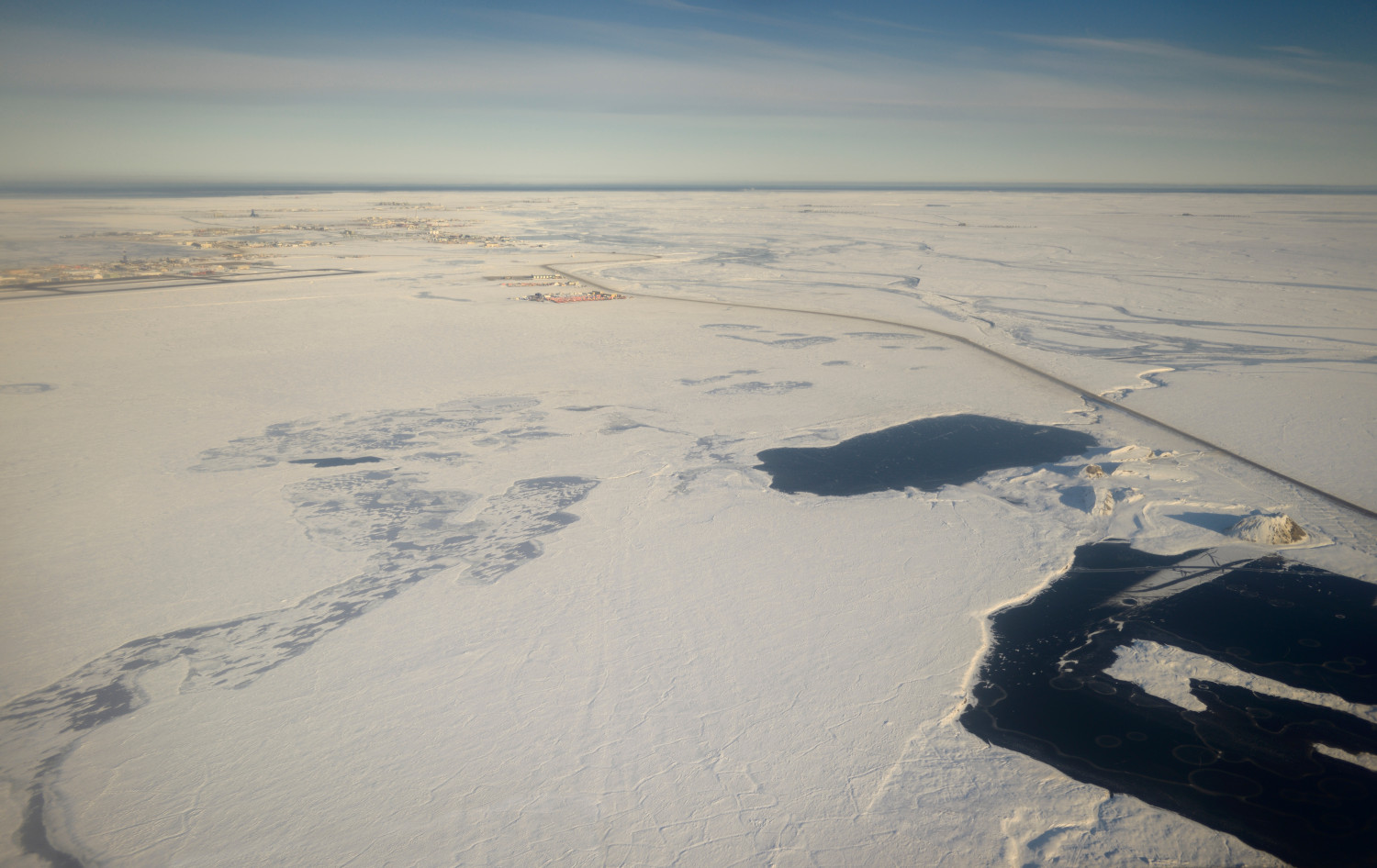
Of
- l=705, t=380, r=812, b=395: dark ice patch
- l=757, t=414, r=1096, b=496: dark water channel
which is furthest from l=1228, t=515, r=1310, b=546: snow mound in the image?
l=705, t=380, r=812, b=395: dark ice patch

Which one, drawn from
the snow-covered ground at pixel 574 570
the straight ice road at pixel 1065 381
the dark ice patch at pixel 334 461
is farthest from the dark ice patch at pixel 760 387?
the dark ice patch at pixel 334 461

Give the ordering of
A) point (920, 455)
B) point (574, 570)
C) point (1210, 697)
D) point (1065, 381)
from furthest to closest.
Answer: point (1065, 381) → point (920, 455) → point (574, 570) → point (1210, 697)

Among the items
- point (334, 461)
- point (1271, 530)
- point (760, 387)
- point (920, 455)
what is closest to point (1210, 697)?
point (1271, 530)

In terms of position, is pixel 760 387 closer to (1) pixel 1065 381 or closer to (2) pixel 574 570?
(1) pixel 1065 381

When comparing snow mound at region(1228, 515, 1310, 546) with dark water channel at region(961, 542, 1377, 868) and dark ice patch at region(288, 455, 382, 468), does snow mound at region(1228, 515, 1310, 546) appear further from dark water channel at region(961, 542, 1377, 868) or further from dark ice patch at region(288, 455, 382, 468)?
dark ice patch at region(288, 455, 382, 468)

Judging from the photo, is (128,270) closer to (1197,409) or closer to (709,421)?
(709,421)

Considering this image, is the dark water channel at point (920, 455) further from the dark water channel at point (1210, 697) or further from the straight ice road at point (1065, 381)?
the dark water channel at point (1210, 697)
